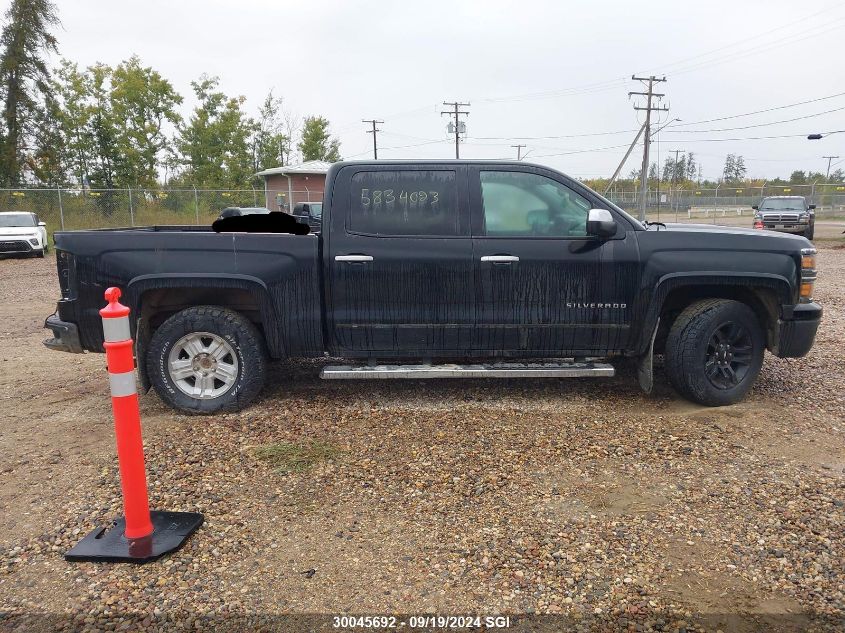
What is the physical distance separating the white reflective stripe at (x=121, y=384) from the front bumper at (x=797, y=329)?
4.46 metres

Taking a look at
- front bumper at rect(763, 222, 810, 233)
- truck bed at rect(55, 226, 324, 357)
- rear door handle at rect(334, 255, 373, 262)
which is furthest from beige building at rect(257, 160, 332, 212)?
rear door handle at rect(334, 255, 373, 262)

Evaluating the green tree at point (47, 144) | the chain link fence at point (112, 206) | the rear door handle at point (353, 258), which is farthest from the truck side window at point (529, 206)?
the green tree at point (47, 144)

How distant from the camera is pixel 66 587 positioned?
2.59 meters

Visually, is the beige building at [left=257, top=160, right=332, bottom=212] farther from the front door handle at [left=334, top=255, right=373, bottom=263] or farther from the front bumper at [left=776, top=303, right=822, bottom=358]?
the front bumper at [left=776, top=303, right=822, bottom=358]

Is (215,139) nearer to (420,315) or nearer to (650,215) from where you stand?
(650,215)

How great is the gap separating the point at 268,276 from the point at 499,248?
5.60 feet

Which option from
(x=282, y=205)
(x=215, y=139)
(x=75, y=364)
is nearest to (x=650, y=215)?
(x=282, y=205)

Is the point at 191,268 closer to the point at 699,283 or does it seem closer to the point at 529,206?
the point at 529,206

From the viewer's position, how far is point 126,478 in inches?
111

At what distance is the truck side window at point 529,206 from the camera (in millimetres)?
4578

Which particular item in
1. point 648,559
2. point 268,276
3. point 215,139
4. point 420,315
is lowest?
point 648,559

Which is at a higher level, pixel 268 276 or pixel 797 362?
pixel 268 276

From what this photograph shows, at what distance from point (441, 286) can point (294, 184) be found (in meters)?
35.1

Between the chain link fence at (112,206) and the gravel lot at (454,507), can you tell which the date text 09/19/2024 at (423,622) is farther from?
the chain link fence at (112,206)
